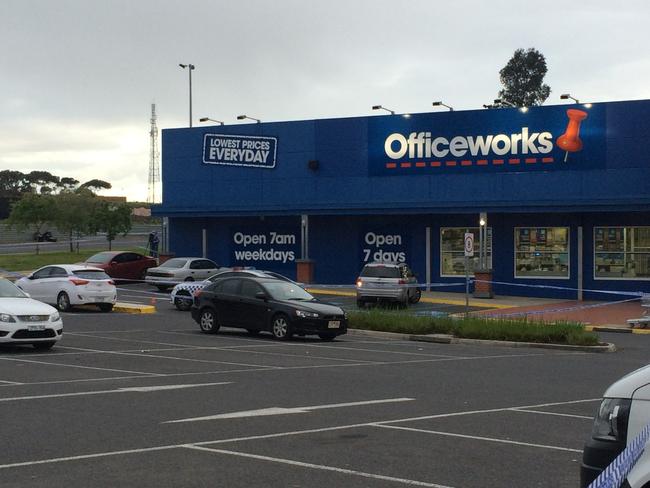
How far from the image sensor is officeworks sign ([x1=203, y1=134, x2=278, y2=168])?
43.7 metres

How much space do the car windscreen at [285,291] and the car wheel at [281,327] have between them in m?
0.54

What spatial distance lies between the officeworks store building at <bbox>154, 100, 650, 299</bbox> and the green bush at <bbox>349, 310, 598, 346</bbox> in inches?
493

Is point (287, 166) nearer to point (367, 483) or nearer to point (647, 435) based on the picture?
point (367, 483)

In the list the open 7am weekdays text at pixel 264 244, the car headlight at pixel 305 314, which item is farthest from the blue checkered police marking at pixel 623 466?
the open 7am weekdays text at pixel 264 244

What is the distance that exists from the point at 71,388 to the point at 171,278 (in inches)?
986

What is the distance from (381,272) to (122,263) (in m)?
14.3

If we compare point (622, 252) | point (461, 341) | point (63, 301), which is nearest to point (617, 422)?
point (461, 341)

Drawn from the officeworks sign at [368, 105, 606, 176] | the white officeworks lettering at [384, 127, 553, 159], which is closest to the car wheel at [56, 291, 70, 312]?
the officeworks sign at [368, 105, 606, 176]

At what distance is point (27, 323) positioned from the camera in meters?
18.3

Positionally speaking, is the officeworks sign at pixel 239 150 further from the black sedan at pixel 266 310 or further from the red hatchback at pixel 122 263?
the black sedan at pixel 266 310

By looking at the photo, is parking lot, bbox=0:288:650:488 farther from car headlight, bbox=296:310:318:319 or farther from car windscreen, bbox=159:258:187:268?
car windscreen, bbox=159:258:187:268

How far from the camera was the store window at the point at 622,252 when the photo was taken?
3669cm

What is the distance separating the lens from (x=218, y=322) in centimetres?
2386

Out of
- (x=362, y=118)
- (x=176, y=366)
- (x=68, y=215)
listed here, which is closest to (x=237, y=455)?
(x=176, y=366)
